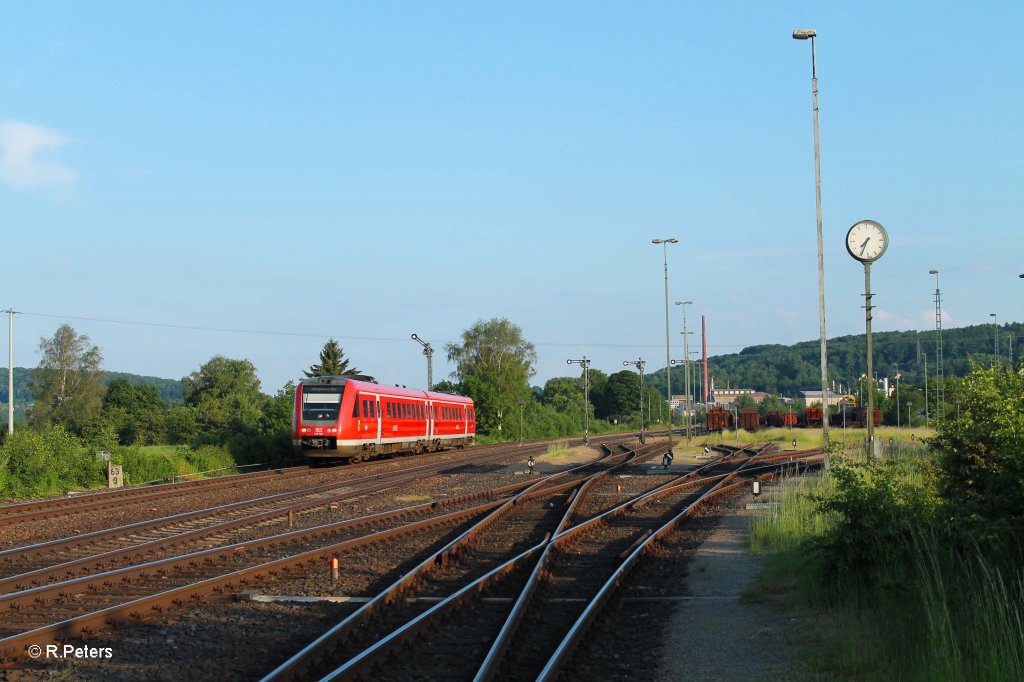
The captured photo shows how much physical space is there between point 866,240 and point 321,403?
19.6 m

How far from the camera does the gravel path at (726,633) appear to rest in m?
7.90

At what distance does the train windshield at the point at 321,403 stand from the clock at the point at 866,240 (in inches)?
744

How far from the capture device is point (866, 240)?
59.5 feet

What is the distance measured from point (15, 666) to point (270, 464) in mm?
30276

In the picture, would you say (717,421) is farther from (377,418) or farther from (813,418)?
(377,418)

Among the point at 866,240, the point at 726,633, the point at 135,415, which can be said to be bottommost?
the point at 726,633

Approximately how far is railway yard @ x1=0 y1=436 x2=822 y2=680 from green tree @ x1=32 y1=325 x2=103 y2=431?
69363 mm

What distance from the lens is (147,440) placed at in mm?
73875

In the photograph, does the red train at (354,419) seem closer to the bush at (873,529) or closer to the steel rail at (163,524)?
the steel rail at (163,524)

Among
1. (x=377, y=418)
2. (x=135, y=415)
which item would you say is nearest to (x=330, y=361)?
(x=135, y=415)

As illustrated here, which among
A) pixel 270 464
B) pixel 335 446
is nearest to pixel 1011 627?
pixel 335 446

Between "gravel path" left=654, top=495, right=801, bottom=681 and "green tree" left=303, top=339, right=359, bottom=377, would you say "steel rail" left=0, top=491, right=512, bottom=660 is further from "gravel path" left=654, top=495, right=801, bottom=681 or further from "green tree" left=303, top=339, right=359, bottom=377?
"green tree" left=303, top=339, right=359, bottom=377

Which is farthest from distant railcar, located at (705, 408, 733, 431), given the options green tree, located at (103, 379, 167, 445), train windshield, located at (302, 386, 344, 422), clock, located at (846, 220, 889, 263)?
clock, located at (846, 220, 889, 263)

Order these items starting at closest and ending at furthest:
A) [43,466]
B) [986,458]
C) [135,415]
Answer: [986,458] → [43,466] → [135,415]
